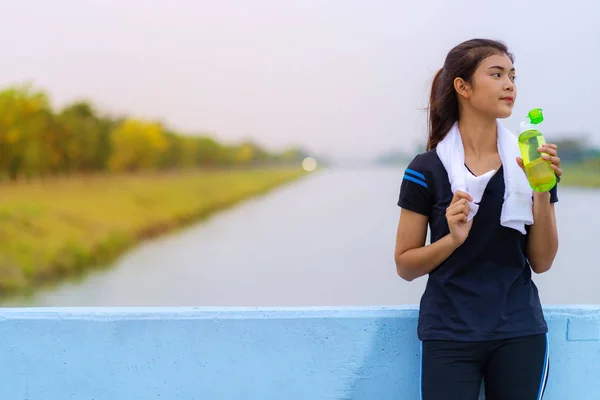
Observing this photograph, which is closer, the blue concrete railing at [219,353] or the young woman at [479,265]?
the young woman at [479,265]

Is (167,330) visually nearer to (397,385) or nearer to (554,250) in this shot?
(397,385)

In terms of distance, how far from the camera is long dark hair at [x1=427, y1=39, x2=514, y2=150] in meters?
1.08

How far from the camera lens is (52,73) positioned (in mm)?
5238

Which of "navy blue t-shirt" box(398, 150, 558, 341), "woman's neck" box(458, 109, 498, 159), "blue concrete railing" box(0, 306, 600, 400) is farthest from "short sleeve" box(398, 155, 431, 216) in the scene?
"blue concrete railing" box(0, 306, 600, 400)

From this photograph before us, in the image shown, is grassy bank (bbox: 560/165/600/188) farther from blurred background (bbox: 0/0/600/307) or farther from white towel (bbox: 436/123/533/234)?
white towel (bbox: 436/123/533/234)

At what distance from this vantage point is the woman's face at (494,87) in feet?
3.47

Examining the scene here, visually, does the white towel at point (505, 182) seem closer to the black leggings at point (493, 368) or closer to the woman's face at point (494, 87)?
the woman's face at point (494, 87)

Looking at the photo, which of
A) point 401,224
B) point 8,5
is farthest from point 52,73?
point 401,224

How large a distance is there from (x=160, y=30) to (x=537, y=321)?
4.86 meters

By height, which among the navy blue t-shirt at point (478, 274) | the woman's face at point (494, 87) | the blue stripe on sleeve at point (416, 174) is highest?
the woman's face at point (494, 87)

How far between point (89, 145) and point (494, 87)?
15.4 feet

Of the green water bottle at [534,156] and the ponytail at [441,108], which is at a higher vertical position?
the ponytail at [441,108]

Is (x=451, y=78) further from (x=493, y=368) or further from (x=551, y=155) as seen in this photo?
(x=493, y=368)

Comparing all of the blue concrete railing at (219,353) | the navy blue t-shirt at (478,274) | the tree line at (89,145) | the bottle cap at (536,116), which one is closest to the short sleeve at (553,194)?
the navy blue t-shirt at (478,274)
